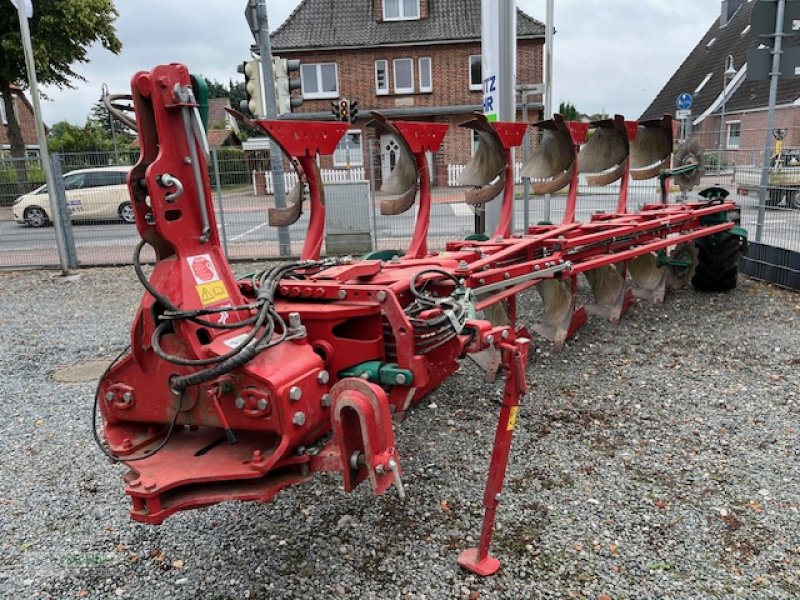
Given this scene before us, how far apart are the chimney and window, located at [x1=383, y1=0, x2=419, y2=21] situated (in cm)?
2079

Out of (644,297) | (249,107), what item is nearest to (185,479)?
(644,297)

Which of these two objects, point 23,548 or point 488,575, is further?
point 23,548

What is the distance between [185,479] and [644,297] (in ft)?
18.4

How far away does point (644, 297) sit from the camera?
266 inches

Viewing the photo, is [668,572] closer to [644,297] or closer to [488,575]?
[488,575]

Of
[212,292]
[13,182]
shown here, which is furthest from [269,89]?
[212,292]

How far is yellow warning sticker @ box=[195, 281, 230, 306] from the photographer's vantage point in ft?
8.05

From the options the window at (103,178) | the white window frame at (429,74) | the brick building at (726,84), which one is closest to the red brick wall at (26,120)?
the white window frame at (429,74)

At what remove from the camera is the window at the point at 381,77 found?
25906mm

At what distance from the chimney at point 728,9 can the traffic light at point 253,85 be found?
37.3m

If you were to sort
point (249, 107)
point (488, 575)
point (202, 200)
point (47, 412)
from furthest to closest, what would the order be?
1. point (249, 107)
2. point (47, 412)
3. point (488, 575)
4. point (202, 200)

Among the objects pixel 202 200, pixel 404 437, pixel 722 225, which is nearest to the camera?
pixel 202 200

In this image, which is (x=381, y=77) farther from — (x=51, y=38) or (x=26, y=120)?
(x=26, y=120)

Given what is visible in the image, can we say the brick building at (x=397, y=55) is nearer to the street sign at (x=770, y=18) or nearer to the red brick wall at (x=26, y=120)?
the street sign at (x=770, y=18)
